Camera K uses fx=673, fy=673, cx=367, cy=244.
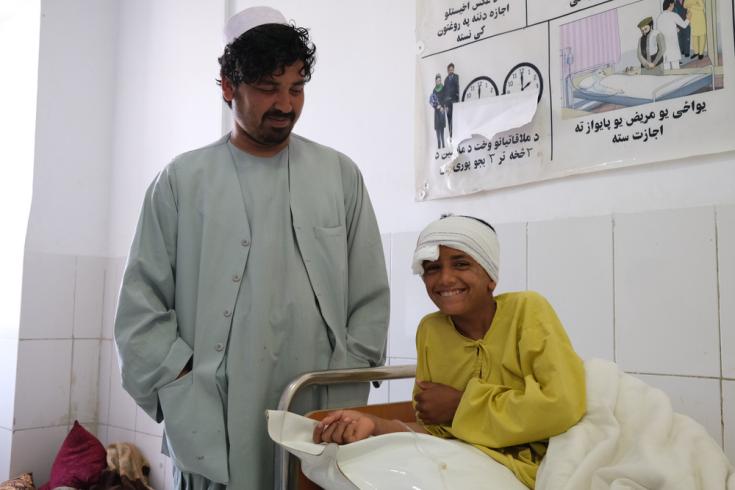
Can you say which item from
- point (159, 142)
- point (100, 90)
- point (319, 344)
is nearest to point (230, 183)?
point (319, 344)

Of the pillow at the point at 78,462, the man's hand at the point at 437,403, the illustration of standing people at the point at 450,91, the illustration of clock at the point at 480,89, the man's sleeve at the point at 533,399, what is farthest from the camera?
the pillow at the point at 78,462

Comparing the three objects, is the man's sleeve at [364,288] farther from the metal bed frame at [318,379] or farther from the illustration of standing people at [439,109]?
the illustration of standing people at [439,109]

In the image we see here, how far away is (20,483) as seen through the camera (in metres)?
3.23

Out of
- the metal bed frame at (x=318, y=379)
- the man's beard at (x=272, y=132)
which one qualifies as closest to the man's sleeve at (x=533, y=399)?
the metal bed frame at (x=318, y=379)

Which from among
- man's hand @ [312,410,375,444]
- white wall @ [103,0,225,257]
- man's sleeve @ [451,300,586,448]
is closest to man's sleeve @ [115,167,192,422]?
man's hand @ [312,410,375,444]

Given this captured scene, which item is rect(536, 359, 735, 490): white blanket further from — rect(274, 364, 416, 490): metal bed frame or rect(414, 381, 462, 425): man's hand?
rect(274, 364, 416, 490): metal bed frame

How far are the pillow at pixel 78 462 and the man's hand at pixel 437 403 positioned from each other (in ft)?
7.68

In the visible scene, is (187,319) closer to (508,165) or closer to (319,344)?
(319,344)

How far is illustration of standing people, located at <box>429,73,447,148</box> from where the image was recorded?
243 centimetres

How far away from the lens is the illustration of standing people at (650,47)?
1864 millimetres

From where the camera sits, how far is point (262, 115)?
5.26 ft

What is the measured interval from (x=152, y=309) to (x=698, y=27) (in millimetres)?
1581

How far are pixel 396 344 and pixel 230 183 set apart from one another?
1.09 m

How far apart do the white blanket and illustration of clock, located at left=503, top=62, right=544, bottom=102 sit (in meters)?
1.11
